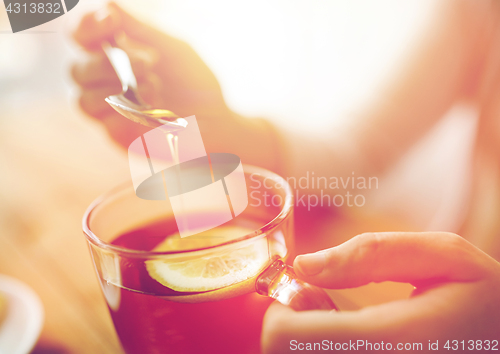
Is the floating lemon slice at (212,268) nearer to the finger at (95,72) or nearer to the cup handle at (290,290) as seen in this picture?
the cup handle at (290,290)

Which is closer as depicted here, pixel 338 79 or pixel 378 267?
pixel 378 267

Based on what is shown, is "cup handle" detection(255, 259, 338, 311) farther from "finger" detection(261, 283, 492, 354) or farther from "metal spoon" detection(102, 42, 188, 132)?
"metal spoon" detection(102, 42, 188, 132)

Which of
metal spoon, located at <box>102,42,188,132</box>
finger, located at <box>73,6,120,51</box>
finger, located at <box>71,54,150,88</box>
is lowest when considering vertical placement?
metal spoon, located at <box>102,42,188,132</box>

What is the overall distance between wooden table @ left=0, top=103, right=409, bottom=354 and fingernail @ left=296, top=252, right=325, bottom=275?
282 millimetres

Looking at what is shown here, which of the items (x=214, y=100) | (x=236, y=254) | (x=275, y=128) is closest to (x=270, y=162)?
(x=275, y=128)

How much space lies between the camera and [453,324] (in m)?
0.31

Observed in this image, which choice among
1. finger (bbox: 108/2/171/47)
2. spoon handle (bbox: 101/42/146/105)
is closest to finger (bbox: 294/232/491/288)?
spoon handle (bbox: 101/42/146/105)

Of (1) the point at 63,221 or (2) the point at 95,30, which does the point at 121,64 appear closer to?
(2) the point at 95,30

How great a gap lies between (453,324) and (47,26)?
0.78m

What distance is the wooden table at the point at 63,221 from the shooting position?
0.58 metres

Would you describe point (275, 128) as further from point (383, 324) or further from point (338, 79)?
point (383, 324)

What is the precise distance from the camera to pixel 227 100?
71 cm

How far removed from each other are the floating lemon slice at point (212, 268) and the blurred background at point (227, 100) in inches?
13.3

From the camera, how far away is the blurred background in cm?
56
